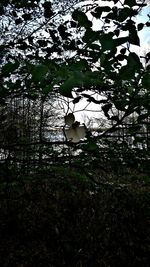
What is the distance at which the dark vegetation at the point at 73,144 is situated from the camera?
3.00ft

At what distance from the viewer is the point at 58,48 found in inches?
78.5

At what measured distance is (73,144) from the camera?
1657 mm

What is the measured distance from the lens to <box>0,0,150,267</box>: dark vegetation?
35.9 inches

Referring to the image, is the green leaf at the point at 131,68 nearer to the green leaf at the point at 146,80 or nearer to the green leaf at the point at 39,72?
the green leaf at the point at 146,80

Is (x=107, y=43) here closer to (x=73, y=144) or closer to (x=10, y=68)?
(x=10, y=68)

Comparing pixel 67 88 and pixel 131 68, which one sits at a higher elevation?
pixel 131 68

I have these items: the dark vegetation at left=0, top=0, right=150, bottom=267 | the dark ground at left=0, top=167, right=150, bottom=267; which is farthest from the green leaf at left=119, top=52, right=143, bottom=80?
the dark ground at left=0, top=167, right=150, bottom=267

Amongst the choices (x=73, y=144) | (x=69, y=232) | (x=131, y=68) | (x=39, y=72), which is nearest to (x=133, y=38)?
(x=131, y=68)

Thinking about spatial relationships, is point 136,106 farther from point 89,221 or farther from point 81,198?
point 81,198

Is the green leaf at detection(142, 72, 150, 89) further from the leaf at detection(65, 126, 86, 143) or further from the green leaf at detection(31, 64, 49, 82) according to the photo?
the green leaf at detection(31, 64, 49, 82)

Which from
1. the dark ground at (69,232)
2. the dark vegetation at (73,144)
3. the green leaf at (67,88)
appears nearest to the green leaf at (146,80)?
the dark vegetation at (73,144)

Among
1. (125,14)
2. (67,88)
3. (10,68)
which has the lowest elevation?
(67,88)

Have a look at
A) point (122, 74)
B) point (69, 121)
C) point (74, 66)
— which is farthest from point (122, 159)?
point (74, 66)

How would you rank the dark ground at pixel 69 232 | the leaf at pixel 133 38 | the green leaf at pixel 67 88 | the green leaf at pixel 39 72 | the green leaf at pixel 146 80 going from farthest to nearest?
the dark ground at pixel 69 232
the green leaf at pixel 146 80
the leaf at pixel 133 38
the green leaf at pixel 39 72
the green leaf at pixel 67 88
